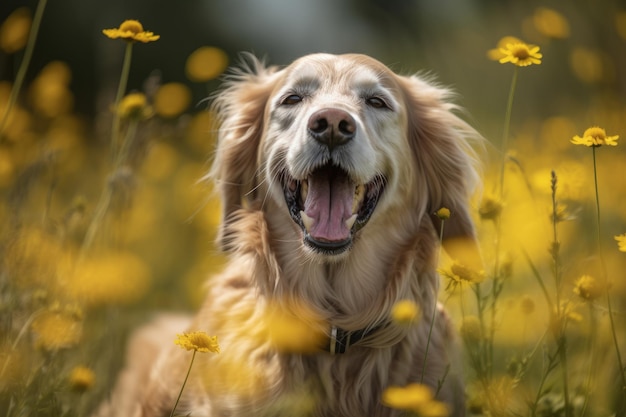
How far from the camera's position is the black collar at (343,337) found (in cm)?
306

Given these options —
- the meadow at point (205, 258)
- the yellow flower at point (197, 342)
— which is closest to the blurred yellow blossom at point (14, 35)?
the meadow at point (205, 258)

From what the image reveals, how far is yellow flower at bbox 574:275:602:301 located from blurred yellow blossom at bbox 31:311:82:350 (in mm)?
1610

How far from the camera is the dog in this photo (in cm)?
300

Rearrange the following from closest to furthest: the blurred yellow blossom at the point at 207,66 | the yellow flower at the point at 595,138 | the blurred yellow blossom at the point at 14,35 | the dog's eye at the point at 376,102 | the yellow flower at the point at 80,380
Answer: the yellow flower at the point at 80,380 < the yellow flower at the point at 595,138 < the blurred yellow blossom at the point at 14,35 < the dog's eye at the point at 376,102 < the blurred yellow blossom at the point at 207,66

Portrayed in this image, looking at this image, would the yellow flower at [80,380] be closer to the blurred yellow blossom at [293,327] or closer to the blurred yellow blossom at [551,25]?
the blurred yellow blossom at [293,327]

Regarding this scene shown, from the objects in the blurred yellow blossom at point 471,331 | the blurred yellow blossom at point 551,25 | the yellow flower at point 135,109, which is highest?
the blurred yellow blossom at point 551,25

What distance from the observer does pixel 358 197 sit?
314 cm

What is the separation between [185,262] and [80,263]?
229 cm

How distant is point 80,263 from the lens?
2.91 metres

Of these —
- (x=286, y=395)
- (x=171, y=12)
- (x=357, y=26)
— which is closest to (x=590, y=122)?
(x=286, y=395)

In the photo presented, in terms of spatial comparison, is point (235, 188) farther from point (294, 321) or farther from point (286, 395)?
point (286, 395)

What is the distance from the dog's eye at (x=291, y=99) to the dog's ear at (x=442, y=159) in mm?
492

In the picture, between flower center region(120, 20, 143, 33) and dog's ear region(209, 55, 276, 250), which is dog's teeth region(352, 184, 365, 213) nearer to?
dog's ear region(209, 55, 276, 250)

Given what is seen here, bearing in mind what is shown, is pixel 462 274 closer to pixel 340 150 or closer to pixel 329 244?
pixel 329 244
